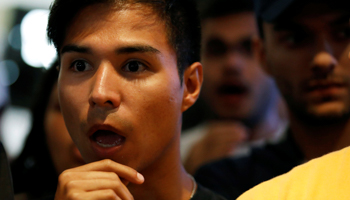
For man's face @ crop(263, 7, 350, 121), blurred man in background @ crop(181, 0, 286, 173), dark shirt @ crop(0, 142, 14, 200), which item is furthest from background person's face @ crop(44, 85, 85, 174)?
man's face @ crop(263, 7, 350, 121)

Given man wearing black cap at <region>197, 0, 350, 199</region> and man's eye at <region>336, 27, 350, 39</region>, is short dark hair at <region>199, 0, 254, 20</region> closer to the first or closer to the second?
man wearing black cap at <region>197, 0, 350, 199</region>

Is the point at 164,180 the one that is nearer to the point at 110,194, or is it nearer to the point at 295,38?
the point at 110,194

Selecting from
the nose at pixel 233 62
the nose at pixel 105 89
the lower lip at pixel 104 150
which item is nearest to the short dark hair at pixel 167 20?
the nose at pixel 105 89

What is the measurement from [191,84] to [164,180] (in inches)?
13.7

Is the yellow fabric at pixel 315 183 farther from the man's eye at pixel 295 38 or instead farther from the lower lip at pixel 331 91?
the man's eye at pixel 295 38

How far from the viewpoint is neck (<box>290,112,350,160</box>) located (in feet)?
6.29

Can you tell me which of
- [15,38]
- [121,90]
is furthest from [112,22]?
[15,38]

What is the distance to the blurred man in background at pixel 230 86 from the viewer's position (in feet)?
8.87

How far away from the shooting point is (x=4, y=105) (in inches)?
148

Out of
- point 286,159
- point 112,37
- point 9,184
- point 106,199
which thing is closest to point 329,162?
point 106,199

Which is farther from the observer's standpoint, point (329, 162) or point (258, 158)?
point (258, 158)

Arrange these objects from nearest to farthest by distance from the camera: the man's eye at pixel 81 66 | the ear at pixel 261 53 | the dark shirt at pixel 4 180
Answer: the dark shirt at pixel 4 180
the man's eye at pixel 81 66
the ear at pixel 261 53

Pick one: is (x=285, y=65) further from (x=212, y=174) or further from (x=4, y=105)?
(x=4, y=105)

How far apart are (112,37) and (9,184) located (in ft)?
1.68
